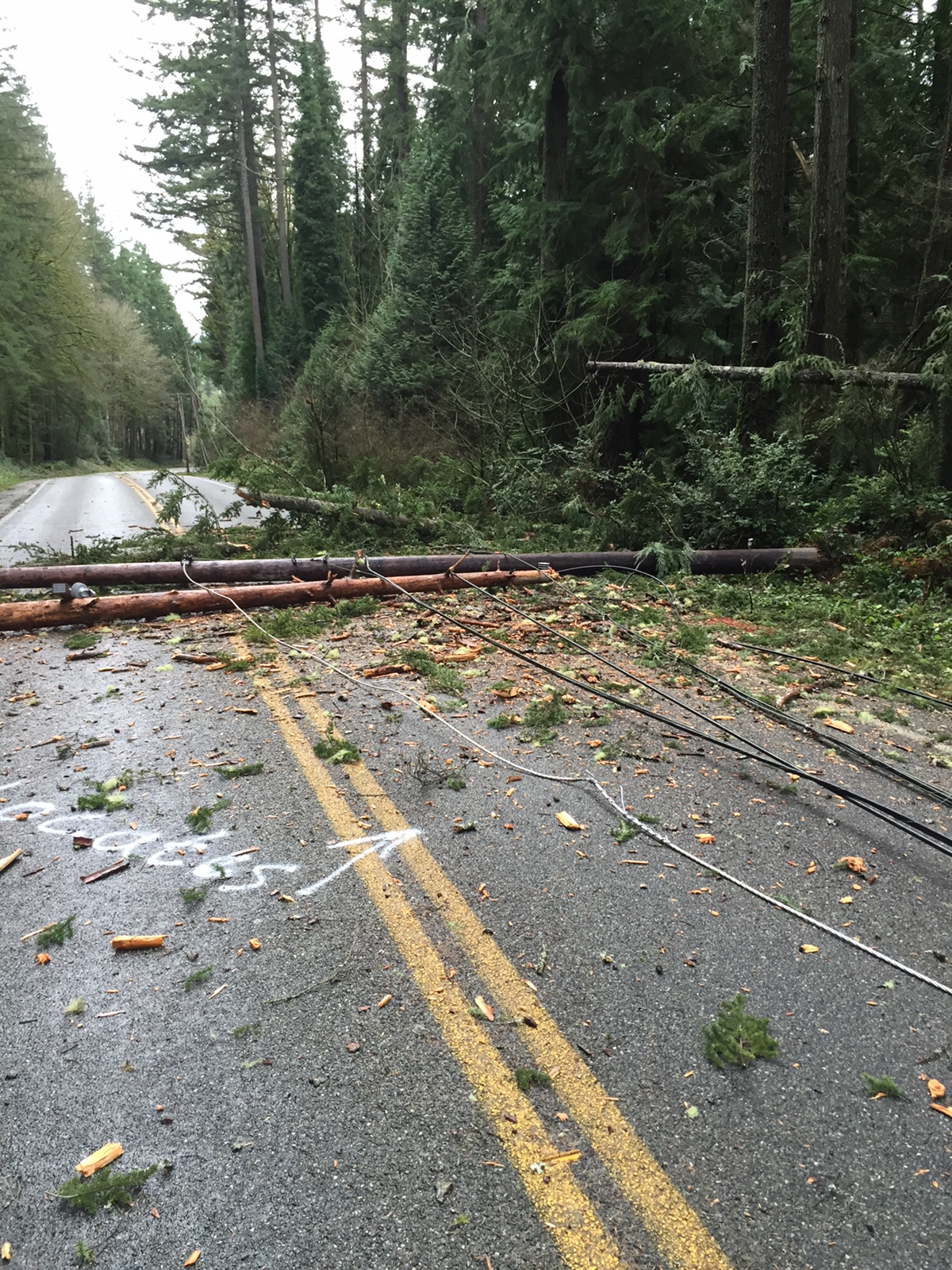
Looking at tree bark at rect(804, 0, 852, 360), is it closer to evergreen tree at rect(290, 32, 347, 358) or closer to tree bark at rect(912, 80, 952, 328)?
tree bark at rect(912, 80, 952, 328)

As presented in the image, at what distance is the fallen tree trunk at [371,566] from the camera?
8.24 metres

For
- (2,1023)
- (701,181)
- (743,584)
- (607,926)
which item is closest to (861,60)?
(701,181)

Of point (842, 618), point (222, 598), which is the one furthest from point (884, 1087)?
point (222, 598)

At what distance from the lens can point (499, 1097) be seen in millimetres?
2197

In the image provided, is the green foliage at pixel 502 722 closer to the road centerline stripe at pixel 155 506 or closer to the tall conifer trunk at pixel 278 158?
the road centerline stripe at pixel 155 506

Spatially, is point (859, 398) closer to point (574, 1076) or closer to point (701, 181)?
point (701, 181)

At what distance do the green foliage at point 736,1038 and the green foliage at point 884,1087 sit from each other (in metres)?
0.26

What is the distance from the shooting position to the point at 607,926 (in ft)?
9.71

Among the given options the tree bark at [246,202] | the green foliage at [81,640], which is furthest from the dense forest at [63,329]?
the green foliage at [81,640]

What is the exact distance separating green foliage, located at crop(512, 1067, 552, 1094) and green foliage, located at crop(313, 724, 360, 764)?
2.41 metres

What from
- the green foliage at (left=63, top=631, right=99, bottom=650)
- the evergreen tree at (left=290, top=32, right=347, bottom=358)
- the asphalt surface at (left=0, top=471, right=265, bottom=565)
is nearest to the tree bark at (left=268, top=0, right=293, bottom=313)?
the evergreen tree at (left=290, top=32, right=347, bottom=358)

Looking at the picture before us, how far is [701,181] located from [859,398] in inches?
293

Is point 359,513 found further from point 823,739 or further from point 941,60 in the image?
point 941,60

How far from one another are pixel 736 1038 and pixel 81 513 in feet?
59.7
